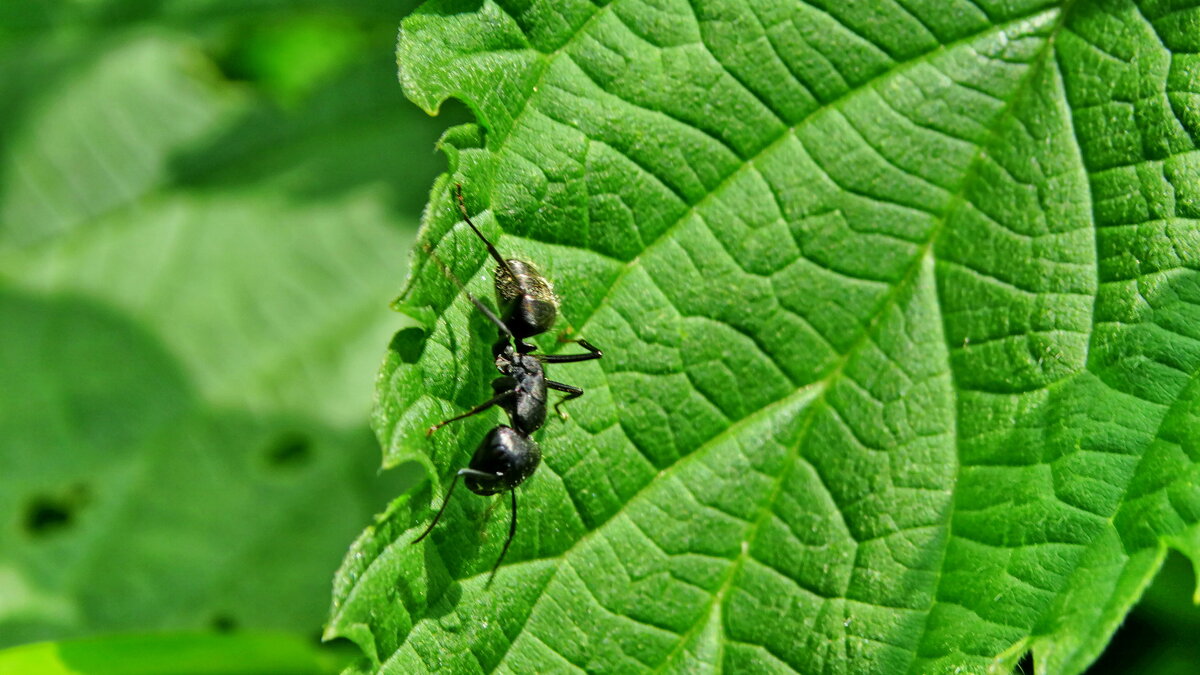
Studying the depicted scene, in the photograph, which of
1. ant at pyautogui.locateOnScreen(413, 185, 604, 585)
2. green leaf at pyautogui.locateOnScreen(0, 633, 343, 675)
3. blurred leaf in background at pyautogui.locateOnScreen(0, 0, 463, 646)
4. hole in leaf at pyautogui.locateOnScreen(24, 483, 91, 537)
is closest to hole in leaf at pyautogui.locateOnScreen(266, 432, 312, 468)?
blurred leaf in background at pyautogui.locateOnScreen(0, 0, 463, 646)

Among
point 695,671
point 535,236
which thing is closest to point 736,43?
point 535,236

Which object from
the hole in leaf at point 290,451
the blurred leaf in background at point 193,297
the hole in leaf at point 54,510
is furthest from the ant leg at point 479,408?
the hole in leaf at point 54,510

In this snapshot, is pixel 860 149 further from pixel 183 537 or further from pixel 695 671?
pixel 183 537

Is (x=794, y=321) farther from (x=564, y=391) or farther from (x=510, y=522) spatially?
(x=510, y=522)

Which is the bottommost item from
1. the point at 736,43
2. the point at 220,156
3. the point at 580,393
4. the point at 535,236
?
→ the point at 580,393

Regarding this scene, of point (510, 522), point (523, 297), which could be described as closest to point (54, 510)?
point (510, 522)

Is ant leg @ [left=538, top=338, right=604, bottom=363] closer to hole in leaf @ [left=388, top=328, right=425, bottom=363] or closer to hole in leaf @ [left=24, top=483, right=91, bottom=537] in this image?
hole in leaf @ [left=388, top=328, right=425, bottom=363]
